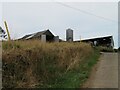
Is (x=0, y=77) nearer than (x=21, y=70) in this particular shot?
Yes

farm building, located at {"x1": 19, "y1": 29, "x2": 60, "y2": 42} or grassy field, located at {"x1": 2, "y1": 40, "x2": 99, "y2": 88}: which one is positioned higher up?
farm building, located at {"x1": 19, "y1": 29, "x2": 60, "y2": 42}

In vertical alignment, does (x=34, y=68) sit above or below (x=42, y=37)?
below

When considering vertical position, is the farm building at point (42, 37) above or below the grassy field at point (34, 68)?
above

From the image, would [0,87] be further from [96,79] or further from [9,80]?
[96,79]

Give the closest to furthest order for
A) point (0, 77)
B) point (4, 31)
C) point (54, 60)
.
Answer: point (0, 77) → point (54, 60) → point (4, 31)

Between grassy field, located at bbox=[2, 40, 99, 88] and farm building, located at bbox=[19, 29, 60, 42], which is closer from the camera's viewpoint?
grassy field, located at bbox=[2, 40, 99, 88]

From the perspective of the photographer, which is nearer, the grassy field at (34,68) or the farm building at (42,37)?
the grassy field at (34,68)

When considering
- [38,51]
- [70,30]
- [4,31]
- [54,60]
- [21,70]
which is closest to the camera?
[21,70]

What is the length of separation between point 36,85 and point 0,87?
4.32 ft

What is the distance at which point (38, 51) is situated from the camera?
10484 mm

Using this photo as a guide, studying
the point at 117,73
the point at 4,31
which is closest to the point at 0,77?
the point at 4,31

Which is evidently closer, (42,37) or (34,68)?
(34,68)

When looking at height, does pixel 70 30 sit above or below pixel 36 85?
above

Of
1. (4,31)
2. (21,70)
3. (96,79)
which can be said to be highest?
(4,31)
